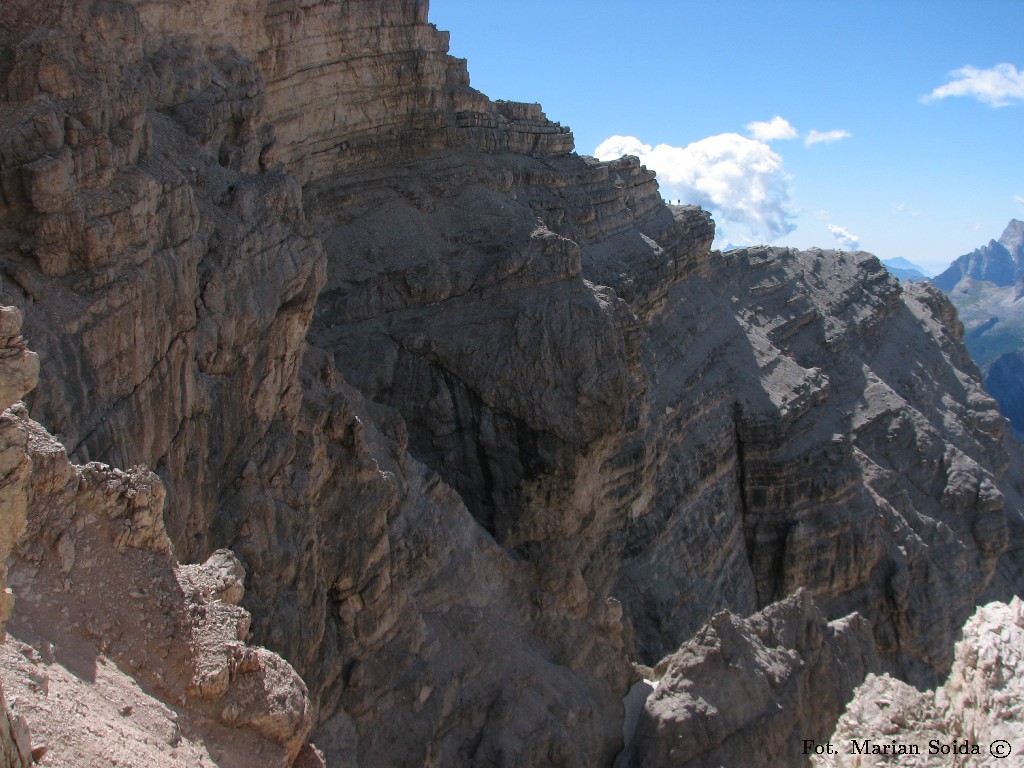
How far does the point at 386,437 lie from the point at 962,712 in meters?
15.1

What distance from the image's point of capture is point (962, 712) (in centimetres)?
2294

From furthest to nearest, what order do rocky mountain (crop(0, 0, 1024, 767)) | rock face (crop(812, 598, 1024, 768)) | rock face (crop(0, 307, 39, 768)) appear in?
rock face (crop(812, 598, 1024, 768)) → rocky mountain (crop(0, 0, 1024, 767)) → rock face (crop(0, 307, 39, 768))

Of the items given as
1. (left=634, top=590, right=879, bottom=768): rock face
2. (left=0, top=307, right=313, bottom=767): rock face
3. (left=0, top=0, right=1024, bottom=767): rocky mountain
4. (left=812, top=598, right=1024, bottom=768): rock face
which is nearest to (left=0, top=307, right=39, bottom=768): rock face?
(left=0, top=307, right=313, bottom=767): rock face

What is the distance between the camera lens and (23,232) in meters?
15.4

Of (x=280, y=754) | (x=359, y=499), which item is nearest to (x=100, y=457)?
(x=280, y=754)

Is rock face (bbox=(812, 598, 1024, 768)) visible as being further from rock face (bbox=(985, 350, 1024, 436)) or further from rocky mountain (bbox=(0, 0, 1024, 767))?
rock face (bbox=(985, 350, 1024, 436))

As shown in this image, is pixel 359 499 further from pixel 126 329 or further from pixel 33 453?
pixel 33 453

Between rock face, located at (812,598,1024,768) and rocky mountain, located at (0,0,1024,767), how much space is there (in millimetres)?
1000

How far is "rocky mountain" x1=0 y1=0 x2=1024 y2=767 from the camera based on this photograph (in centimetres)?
1416

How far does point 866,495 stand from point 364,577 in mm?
34529

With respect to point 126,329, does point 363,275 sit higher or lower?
higher

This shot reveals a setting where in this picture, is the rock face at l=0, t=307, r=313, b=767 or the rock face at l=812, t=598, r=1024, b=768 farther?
the rock face at l=812, t=598, r=1024, b=768

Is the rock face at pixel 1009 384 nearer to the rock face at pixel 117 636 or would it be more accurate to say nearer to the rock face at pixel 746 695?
the rock face at pixel 746 695

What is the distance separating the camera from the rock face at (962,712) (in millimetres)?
21578
